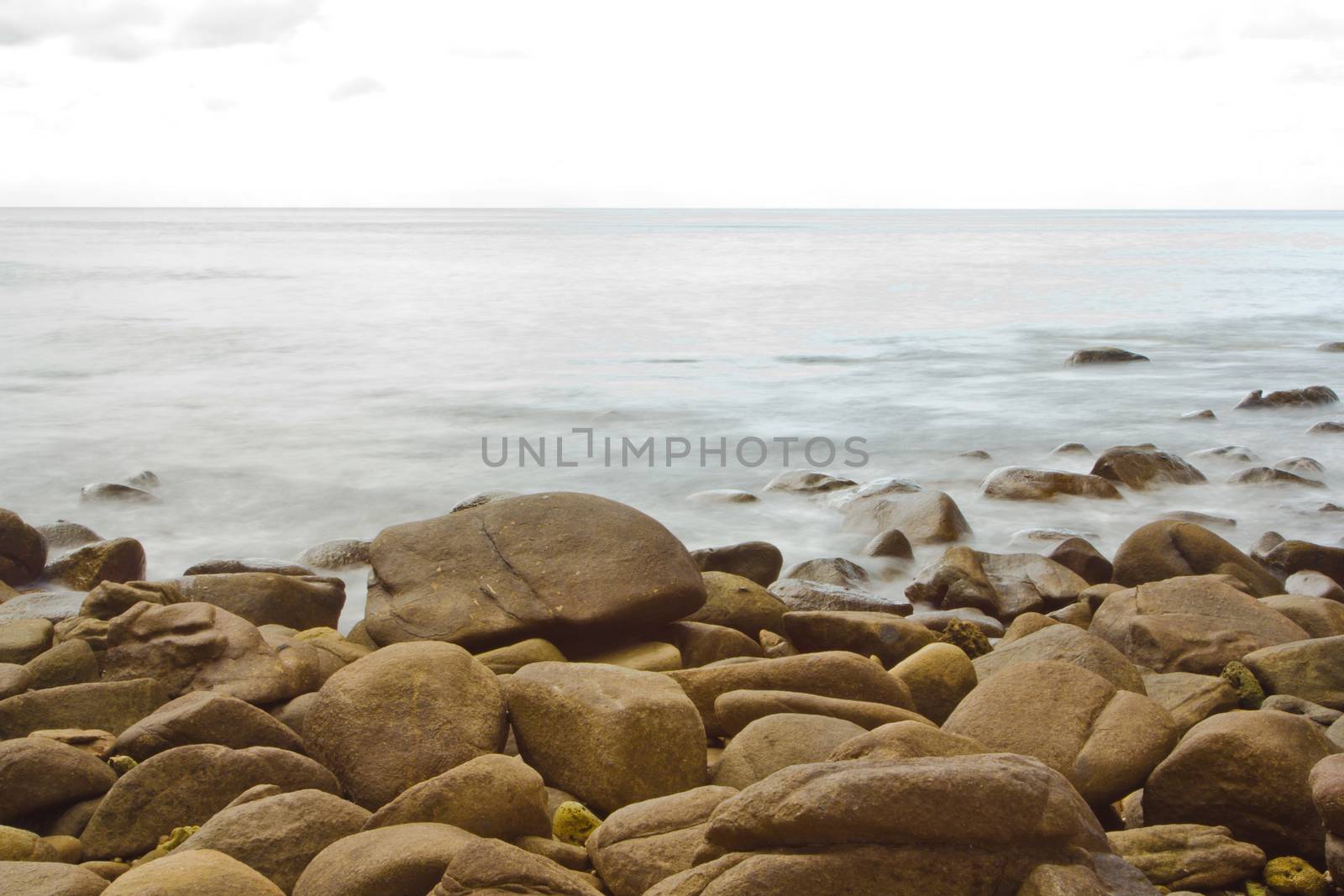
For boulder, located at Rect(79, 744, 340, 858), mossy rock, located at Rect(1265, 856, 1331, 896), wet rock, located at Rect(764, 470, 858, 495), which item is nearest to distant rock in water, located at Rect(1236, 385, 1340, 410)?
wet rock, located at Rect(764, 470, 858, 495)

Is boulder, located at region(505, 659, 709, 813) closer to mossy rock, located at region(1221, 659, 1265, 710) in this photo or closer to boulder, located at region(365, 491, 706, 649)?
boulder, located at region(365, 491, 706, 649)

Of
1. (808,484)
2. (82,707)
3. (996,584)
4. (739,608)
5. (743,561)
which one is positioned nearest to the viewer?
(82,707)

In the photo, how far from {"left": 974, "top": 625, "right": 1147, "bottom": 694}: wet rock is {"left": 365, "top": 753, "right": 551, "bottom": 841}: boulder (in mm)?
1430

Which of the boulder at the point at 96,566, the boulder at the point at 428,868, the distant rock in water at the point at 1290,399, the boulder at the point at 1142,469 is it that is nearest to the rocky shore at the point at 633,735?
the boulder at the point at 428,868

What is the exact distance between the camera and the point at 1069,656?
3.54 m

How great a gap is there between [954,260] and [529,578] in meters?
39.9

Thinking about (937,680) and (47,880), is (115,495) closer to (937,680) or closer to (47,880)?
(47,880)

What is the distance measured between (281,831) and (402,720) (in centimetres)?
54

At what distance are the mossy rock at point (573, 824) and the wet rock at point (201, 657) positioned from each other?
120 cm

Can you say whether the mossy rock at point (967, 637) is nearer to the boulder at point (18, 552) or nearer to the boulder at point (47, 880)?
the boulder at point (47, 880)

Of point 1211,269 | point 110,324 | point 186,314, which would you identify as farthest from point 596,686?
point 1211,269

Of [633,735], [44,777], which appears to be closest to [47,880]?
[44,777]

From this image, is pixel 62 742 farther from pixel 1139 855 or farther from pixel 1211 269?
pixel 1211 269

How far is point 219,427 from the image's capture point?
33.8ft
